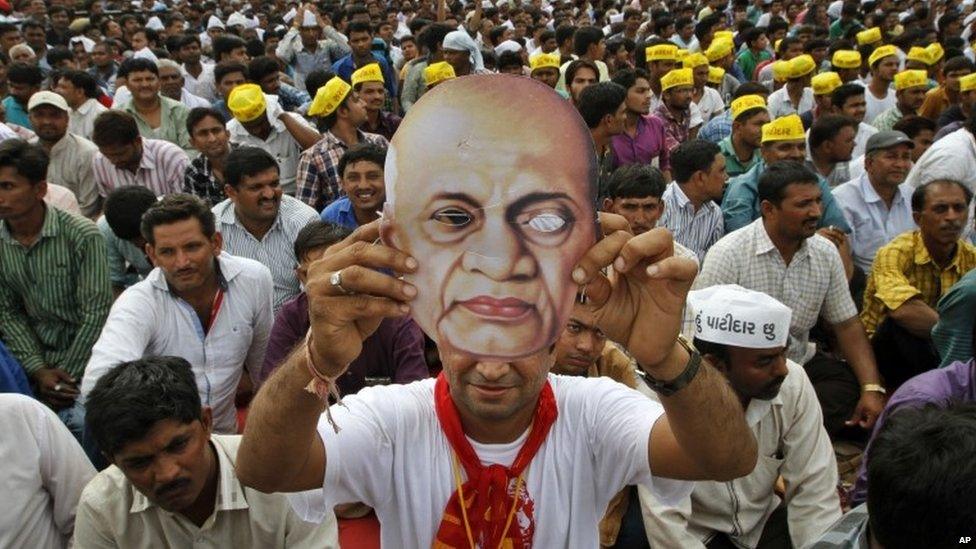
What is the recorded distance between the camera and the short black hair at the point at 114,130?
549 centimetres

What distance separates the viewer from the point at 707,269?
4.18 m

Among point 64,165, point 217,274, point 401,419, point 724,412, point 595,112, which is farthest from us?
point 64,165

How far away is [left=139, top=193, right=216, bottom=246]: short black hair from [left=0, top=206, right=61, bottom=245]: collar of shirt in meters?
0.72

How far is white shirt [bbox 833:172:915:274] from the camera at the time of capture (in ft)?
16.6

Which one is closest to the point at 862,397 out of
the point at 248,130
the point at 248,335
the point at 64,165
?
the point at 248,335

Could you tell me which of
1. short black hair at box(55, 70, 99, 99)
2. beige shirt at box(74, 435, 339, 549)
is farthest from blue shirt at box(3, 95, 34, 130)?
beige shirt at box(74, 435, 339, 549)

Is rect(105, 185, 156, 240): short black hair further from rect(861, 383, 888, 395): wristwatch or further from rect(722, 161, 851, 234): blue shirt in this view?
rect(861, 383, 888, 395): wristwatch

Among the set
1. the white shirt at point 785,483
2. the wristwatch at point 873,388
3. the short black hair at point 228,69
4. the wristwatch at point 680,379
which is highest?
the wristwatch at point 680,379

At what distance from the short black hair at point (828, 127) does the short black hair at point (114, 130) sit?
12.8ft

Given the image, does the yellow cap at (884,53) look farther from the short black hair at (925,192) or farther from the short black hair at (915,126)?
the short black hair at (925,192)

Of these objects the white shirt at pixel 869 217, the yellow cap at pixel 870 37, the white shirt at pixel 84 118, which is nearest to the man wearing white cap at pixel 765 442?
the white shirt at pixel 869 217

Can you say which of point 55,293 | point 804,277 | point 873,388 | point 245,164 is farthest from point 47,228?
point 873,388

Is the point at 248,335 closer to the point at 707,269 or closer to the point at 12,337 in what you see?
the point at 12,337

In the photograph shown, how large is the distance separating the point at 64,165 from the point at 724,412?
17.1ft
